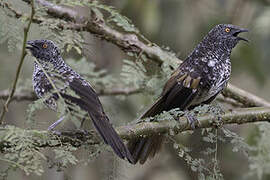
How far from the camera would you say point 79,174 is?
8047 millimetres

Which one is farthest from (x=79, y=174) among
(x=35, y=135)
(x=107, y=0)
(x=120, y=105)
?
(x=35, y=135)

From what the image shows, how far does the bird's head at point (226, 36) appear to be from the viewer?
5008 mm

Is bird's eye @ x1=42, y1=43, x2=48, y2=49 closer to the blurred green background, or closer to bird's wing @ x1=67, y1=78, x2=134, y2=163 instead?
bird's wing @ x1=67, y1=78, x2=134, y2=163

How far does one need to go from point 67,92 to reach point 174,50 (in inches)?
200

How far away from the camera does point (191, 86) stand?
4.61 m

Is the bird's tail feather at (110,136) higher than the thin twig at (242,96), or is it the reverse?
the bird's tail feather at (110,136)

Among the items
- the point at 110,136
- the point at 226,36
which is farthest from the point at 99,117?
the point at 226,36

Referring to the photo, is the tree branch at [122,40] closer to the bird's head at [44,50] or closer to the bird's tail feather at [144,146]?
the bird's head at [44,50]

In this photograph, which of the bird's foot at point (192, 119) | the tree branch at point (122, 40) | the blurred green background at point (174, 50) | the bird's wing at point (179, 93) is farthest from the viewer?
the blurred green background at point (174, 50)

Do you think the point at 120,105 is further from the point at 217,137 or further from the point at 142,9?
the point at 217,137

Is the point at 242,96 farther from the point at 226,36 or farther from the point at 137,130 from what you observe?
the point at 137,130

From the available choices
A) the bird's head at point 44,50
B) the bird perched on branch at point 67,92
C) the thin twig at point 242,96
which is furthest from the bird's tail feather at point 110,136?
the thin twig at point 242,96

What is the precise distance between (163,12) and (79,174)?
9.05 ft

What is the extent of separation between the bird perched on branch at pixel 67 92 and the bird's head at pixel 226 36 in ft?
4.87
